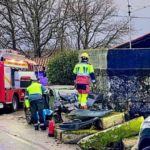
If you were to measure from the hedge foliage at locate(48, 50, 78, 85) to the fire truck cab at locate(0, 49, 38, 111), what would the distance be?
2048 mm

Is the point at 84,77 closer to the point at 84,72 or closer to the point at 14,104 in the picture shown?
the point at 84,72

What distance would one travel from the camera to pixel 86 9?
38750 millimetres

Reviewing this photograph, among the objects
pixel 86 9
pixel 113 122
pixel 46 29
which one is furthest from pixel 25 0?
pixel 113 122

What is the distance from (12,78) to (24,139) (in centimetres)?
794

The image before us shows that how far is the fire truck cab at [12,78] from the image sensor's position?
17719 millimetres

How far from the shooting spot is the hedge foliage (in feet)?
73.6

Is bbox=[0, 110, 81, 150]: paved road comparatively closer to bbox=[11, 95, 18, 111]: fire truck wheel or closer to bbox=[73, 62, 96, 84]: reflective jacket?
bbox=[73, 62, 96, 84]: reflective jacket

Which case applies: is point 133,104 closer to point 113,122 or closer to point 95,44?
point 113,122

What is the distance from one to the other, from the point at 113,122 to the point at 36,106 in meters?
3.22

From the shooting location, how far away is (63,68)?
22.6m

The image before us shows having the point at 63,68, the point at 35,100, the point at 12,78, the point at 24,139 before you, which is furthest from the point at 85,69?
the point at 63,68

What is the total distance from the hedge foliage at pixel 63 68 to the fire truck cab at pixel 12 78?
205 centimetres

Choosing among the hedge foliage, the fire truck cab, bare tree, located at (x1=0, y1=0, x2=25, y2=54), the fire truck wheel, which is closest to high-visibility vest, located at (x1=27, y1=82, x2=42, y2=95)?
the fire truck cab

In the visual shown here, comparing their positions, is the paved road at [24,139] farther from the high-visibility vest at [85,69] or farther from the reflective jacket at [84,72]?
the high-visibility vest at [85,69]
